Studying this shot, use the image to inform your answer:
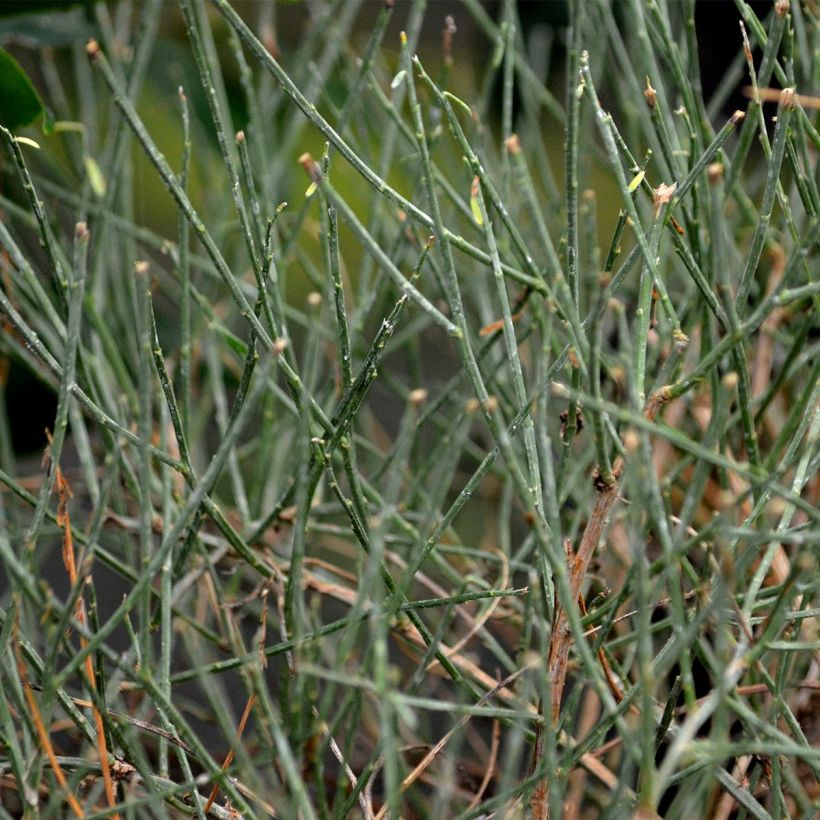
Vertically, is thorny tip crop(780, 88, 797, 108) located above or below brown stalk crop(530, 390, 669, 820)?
above

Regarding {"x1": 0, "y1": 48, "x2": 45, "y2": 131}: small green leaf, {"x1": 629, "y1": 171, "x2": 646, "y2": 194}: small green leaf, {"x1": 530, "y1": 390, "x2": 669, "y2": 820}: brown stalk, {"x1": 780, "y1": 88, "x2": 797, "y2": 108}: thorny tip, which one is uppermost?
{"x1": 0, "y1": 48, "x2": 45, "y2": 131}: small green leaf

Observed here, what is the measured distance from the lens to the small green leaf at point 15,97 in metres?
0.52

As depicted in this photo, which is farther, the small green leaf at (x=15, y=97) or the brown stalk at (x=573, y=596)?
the small green leaf at (x=15, y=97)

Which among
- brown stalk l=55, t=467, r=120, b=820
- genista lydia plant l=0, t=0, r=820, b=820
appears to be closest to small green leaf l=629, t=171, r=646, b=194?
genista lydia plant l=0, t=0, r=820, b=820

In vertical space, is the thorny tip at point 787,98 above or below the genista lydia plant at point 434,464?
above

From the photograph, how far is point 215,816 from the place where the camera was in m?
0.36

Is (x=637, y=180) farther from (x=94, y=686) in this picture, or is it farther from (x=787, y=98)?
(x=94, y=686)

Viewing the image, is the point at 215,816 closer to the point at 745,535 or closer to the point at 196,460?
the point at 745,535

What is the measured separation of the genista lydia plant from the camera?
12.0 inches

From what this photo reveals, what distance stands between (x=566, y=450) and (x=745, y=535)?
96 millimetres

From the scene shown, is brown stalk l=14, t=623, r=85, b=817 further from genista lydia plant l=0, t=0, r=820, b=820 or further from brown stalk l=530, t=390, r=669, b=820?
brown stalk l=530, t=390, r=669, b=820

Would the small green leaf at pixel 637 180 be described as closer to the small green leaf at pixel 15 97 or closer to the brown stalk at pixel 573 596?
the brown stalk at pixel 573 596

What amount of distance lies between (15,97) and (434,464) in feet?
0.93

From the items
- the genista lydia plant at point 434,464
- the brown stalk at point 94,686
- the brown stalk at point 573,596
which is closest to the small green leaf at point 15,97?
the genista lydia plant at point 434,464
